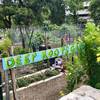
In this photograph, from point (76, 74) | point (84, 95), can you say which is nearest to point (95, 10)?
point (76, 74)

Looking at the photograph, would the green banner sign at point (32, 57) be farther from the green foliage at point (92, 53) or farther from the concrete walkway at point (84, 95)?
the concrete walkway at point (84, 95)

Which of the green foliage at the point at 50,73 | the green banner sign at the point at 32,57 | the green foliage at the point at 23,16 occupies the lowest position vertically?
the green foliage at the point at 50,73

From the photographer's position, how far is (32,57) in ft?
16.1

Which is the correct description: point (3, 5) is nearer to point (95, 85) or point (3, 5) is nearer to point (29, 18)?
point (29, 18)

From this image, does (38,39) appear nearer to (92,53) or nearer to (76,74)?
(76,74)

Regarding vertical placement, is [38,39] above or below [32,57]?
below

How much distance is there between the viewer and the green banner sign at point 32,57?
14.8ft

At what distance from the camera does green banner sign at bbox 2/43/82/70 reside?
4.51m

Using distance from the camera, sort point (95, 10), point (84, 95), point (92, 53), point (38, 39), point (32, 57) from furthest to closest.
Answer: point (95, 10)
point (38, 39)
point (92, 53)
point (32, 57)
point (84, 95)

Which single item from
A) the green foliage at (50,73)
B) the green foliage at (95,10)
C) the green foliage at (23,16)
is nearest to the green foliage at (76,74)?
the green foliage at (50,73)

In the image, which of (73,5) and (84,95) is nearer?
(84,95)

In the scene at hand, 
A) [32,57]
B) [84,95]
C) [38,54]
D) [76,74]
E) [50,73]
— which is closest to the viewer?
[84,95]

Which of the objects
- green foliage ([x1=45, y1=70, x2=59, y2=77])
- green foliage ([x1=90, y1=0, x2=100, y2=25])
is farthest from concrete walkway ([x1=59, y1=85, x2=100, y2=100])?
green foliage ([x1=90, y1=0, x2=100, y2=25])

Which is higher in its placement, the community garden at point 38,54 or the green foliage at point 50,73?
the community garden at point 38,54
